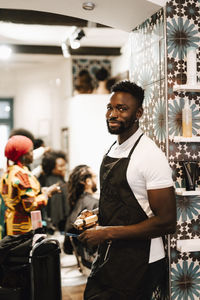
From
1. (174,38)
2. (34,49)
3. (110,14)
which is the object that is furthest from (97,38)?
(174,38)

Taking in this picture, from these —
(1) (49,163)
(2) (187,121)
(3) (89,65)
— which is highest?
(3) (89,65)

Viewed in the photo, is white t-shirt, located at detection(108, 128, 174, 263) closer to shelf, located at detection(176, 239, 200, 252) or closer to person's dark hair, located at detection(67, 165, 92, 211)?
shelf, located at detection(176, 239, 200, 252)

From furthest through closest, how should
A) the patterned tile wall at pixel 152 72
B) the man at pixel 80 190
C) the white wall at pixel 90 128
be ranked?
the white wall at pixel 90 128 < the man at pixel 80 190 < the patterned tile wall at pixel 152 72

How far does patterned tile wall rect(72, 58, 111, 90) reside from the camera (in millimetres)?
6754

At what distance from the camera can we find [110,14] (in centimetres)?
268

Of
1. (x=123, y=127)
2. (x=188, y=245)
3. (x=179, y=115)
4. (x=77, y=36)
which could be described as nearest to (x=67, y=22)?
(x=77, y=36)

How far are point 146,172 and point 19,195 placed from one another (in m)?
1.57

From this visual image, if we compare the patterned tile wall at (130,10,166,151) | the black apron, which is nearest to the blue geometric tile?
the black apron

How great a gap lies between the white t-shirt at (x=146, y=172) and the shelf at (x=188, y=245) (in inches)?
10.0

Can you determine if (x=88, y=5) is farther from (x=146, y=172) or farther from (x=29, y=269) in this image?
(x=29, y=269)

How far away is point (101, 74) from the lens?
6770mm

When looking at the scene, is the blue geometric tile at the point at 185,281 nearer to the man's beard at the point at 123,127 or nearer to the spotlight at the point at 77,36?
the man's beard at the point at 123,127

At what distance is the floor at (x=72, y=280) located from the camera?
12.3 ft

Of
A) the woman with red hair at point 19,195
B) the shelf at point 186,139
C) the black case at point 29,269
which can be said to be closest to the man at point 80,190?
the woman with red hair at point 19,195
